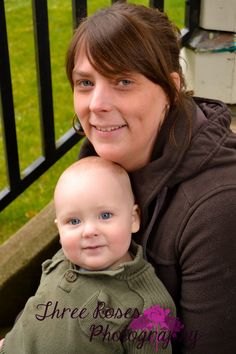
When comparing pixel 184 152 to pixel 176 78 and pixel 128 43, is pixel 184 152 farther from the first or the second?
pixel 128 43

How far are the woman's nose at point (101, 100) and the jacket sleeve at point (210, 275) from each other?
40 centimetres

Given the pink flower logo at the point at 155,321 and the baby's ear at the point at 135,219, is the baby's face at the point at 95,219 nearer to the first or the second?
the baby's ear at the point at 135,219

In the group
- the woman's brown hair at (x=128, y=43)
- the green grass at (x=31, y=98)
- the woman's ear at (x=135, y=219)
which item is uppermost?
the woman's brown hair at (x=128, y=43)

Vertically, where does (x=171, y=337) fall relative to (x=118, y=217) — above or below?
below

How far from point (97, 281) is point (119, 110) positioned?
0.51 meters

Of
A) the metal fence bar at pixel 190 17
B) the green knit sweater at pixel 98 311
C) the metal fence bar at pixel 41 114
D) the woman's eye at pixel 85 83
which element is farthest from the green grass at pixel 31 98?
the woman's eye at pixel 85 83

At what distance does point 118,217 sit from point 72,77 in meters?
0.49

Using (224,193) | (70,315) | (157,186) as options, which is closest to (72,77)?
(157,186)

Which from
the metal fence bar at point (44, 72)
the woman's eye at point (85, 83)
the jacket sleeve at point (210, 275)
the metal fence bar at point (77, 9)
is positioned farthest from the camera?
the metal fence bar at point (77, 9)

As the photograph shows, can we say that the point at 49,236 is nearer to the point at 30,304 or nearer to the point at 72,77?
the point at 30,304

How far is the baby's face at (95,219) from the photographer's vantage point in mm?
1896

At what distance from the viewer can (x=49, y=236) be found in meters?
2.65

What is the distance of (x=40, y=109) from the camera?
2664 millimetres

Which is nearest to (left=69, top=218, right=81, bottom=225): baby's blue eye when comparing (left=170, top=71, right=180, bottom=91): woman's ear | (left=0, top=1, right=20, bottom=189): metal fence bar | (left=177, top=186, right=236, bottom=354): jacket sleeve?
(left=177, top=186, right=236, bottom=354): jacket sleeve
